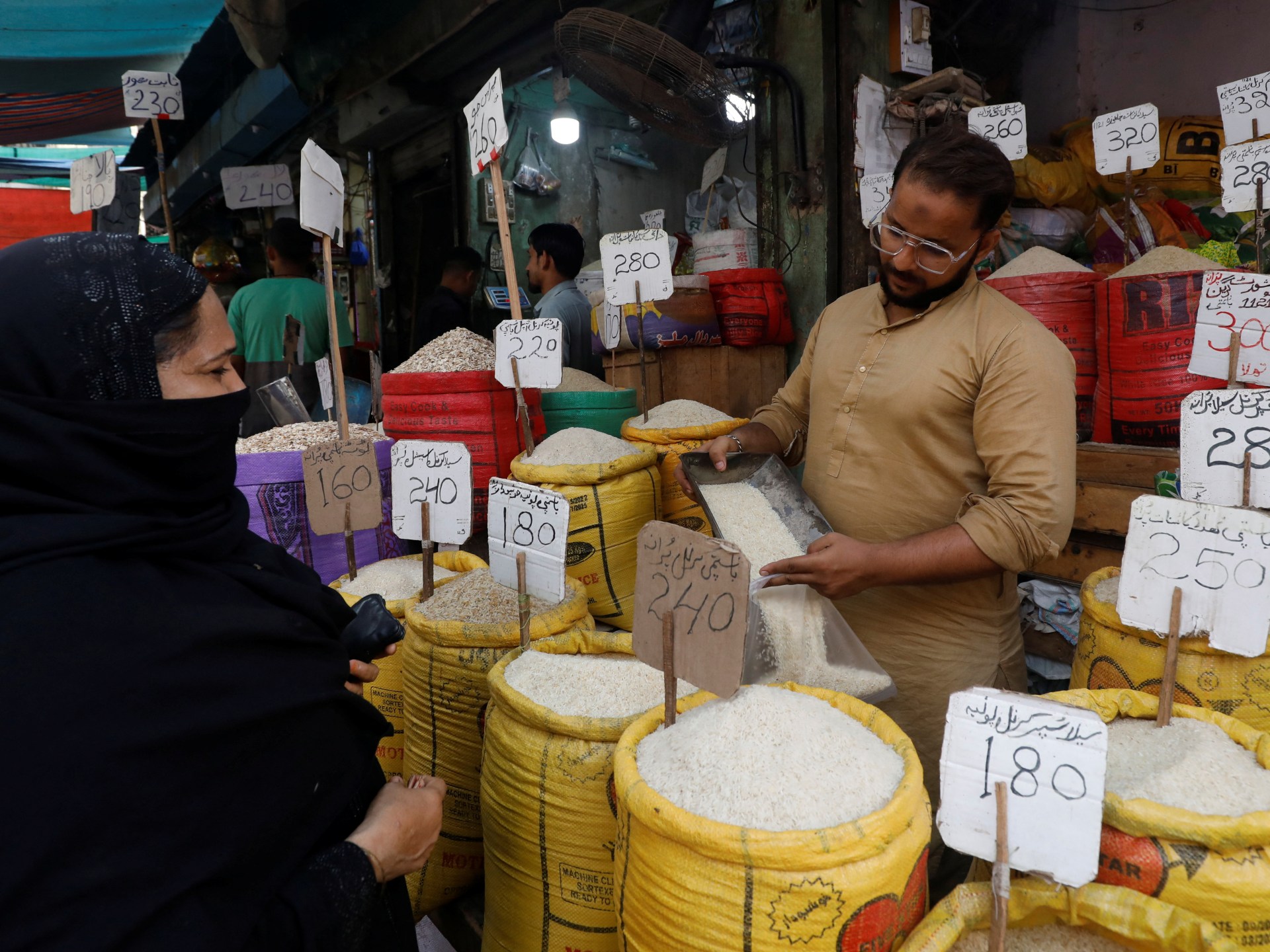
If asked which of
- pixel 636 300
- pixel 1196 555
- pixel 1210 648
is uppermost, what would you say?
pixel 636 300

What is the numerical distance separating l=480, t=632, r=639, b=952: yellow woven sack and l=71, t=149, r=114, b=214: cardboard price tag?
3.49 meters

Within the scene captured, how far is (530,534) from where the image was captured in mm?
1411

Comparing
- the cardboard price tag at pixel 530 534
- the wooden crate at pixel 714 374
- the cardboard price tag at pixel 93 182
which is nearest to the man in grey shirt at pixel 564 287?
the wooden crate at pixel 714 374

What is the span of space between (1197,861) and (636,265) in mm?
1877

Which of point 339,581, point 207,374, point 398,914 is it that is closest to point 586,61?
point 339,581

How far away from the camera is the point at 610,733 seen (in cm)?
107

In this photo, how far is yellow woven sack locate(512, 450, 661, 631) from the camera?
204 centimetres

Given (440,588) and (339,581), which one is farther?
(339,581)

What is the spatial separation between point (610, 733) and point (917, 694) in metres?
0.67

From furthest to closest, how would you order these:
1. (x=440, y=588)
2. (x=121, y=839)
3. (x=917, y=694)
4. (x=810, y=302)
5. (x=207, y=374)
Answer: (x=810, y=302)
(x=440, y=588)
(x=917, y=694)
(x=207, y=374)
(x=121, y=839)

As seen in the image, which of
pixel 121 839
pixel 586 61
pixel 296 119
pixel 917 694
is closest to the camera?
pixel 121 839

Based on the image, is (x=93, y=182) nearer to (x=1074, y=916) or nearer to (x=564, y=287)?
(x=564, y=287)

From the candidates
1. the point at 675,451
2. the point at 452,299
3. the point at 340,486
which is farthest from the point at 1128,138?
the point at 452,299

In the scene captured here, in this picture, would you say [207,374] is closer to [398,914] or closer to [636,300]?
[398,914]
